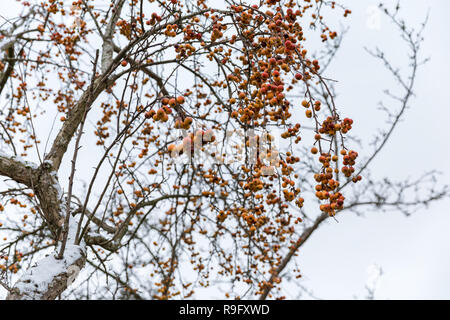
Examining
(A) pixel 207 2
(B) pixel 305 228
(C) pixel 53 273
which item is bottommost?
(C) pixel 53 273

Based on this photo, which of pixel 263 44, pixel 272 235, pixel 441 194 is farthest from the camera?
pixel 441 194

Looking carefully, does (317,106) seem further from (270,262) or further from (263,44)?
(270,262)

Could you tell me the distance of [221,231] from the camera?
4996 mm

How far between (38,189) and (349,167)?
2765 millimetres

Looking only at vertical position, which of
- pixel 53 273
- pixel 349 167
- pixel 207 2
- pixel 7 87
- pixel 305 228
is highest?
pixel 207 2

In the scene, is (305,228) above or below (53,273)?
above

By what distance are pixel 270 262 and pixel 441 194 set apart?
493 centimetres

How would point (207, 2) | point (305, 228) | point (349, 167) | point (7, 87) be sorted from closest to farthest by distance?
point (349, 167), point (207, 2), point (7, 87), point (305, 228)

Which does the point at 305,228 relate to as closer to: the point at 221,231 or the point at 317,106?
the point at 221,231

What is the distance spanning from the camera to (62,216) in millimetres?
3166

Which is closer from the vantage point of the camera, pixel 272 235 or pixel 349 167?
pixel 349 167
